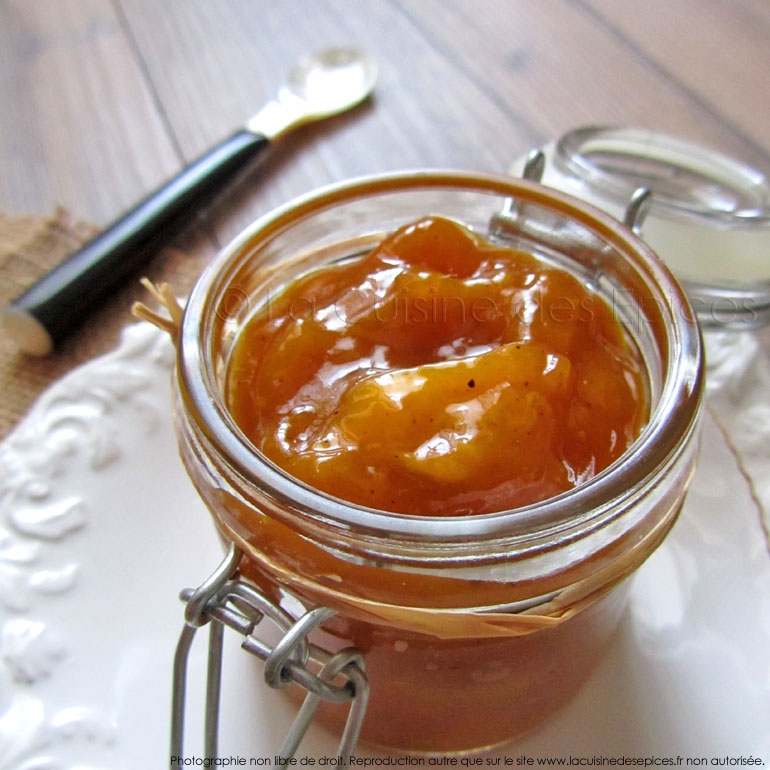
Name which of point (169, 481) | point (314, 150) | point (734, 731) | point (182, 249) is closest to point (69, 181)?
point (182, 249)

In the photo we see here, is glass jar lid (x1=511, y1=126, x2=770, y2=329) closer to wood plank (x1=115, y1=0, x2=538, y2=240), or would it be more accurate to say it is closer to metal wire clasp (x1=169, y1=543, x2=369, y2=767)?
wood plank (x1=115, y1=0, x2=538, y2=240)

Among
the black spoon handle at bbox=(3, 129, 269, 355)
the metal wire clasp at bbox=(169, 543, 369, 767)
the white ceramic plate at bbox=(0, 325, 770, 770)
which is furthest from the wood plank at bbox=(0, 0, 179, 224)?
the metal wire clasp at bbox=(169, 543, 369, 767)

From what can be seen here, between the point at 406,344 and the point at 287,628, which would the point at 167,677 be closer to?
the point at 287,628

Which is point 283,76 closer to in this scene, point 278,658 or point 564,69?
point 564,69

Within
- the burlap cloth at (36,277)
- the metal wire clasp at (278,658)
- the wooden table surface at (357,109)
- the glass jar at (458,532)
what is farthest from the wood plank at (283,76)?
the metal wire clasp at (278,658)

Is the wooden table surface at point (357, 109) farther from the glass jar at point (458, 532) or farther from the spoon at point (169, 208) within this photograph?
the glass jar at point (458, 532)

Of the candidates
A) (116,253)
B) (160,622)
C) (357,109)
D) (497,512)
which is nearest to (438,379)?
(497,512)

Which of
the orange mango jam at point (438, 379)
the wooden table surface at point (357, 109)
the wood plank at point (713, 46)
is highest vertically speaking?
the orange mango jam at point (438, 379)
